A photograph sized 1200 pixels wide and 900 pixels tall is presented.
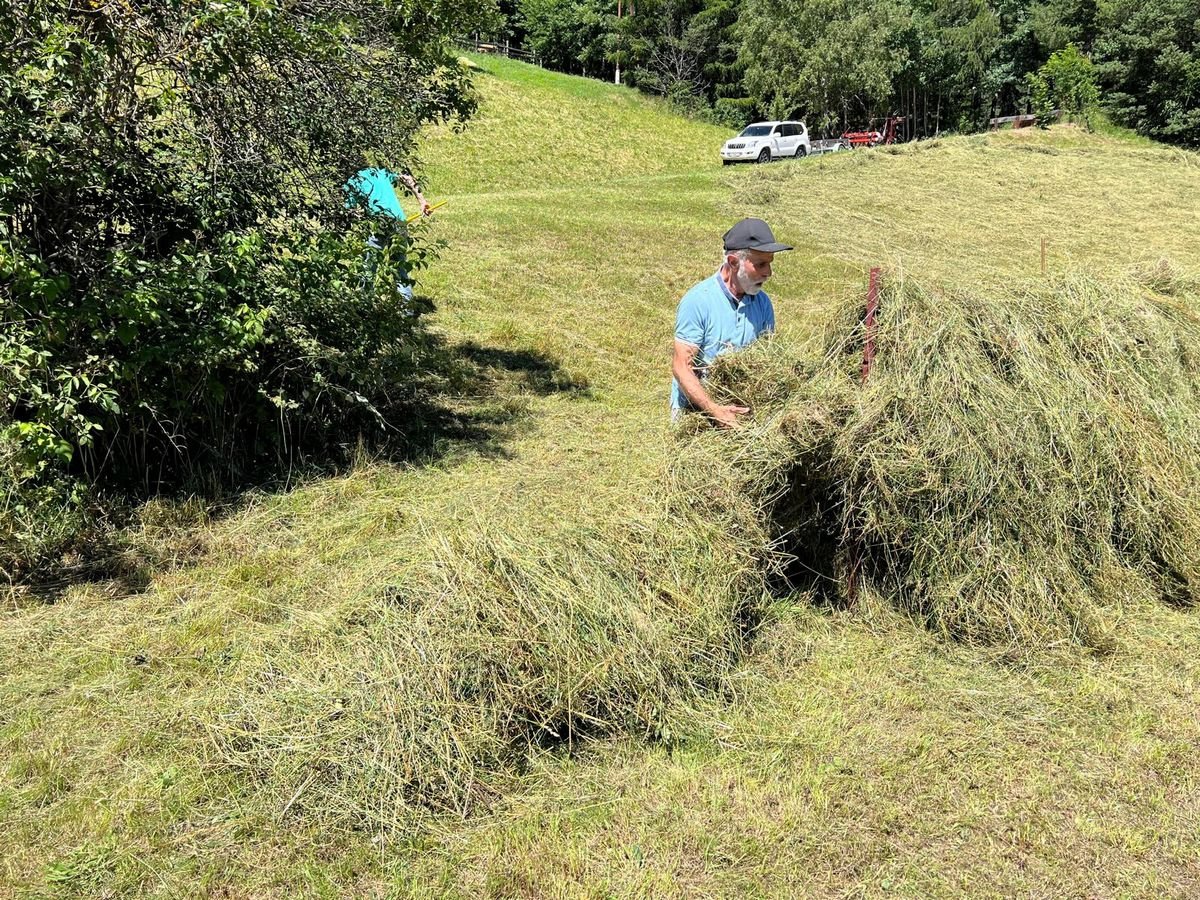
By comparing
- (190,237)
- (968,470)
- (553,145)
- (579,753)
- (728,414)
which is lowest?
(579,753)

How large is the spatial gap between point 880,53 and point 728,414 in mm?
41962

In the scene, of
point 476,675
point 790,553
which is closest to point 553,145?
point 790,553

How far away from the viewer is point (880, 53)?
40062mm

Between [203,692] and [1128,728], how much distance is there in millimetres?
3428

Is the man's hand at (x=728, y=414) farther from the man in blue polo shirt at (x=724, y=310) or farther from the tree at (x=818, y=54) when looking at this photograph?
the tree at (x=818, y=54)

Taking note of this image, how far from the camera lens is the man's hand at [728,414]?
387cm

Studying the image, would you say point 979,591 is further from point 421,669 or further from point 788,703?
point 421,669

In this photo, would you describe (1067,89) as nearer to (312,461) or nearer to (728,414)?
(312,461)

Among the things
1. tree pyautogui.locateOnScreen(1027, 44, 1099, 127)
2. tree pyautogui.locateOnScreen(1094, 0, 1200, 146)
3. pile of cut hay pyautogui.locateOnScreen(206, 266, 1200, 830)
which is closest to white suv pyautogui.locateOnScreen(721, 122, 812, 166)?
tree pyautogui.locateOnScreen(1027, 44, 1099, 127)

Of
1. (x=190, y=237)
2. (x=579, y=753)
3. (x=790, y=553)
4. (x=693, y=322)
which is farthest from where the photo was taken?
(x=190, y=237)

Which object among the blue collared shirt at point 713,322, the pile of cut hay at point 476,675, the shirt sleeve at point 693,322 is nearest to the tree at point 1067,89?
the blue collared shirt at point 713,322

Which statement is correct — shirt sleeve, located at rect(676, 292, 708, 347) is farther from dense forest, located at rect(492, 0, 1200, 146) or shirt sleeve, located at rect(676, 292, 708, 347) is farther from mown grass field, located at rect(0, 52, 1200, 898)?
dense forest, located at rect(492, 0, 1200, 146)

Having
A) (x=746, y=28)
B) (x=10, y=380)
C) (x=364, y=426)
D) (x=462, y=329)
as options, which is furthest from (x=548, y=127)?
(x=10, y=380)

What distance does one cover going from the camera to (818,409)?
3.69 meters
